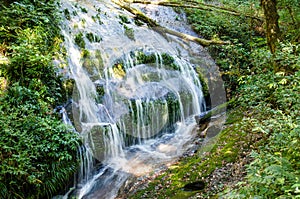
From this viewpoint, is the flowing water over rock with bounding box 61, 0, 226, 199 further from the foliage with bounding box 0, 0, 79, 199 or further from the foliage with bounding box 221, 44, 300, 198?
the foliage with bounding box 221, 44, 300, 198

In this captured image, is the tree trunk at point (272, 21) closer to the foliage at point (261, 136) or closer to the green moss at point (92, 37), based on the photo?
the foliage at point (261, 136)

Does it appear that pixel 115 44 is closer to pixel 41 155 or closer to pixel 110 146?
pixel 110 146

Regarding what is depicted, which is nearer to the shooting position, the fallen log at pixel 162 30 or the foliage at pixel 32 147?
the foliage at pixel 32 147

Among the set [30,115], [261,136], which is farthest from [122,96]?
[261,136]

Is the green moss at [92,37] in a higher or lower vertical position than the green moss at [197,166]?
higher

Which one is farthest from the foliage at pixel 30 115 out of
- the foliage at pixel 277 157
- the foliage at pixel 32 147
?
the foliage at pixel 277 157

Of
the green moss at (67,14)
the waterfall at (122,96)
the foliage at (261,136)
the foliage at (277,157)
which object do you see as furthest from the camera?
the green moss at (67,14)

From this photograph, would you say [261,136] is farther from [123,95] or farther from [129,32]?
[129,32]

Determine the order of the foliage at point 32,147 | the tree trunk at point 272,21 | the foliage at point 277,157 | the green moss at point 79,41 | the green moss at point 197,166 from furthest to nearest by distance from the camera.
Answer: the green moss at point 79,41
the tree trunk at point 272,21
the green moss at point 197,166
the foliage at point 32,147
the foliage at point 277,157

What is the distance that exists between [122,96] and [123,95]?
0.06 meters

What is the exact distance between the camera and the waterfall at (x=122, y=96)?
21.5ft

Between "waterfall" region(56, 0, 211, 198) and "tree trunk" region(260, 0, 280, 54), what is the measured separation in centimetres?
350

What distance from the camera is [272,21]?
20.2 ft

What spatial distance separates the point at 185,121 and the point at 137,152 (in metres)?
2.29
